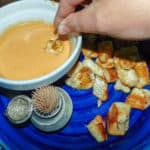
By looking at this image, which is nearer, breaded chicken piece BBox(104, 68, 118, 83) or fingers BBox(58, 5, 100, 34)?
fingers BBox(58, 5, 100, 34)

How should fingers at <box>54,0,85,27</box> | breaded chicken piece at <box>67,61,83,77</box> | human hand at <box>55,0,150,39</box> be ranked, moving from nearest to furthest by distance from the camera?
human hand at <box>55,0,150,39</box> → fingers at <box>54,0,85,27</box> → breaded chicken piece at <box>67,61,83,77</box>

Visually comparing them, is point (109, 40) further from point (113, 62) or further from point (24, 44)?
point (24, 44)

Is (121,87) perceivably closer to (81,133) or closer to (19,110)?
(81,133)

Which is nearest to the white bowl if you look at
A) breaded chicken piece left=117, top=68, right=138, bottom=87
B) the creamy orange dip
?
the creamy orange dip

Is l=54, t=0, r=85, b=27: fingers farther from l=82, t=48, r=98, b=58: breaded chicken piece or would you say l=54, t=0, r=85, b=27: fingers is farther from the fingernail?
l=82, t=48, r=98, b=58: breaded chicken piece

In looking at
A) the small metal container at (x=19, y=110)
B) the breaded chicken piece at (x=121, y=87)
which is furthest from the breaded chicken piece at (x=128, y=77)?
the small metal container at (x=19, y=110)

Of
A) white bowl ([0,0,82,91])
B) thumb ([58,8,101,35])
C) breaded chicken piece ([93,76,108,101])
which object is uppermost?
thumb ([58,8,101,35])
